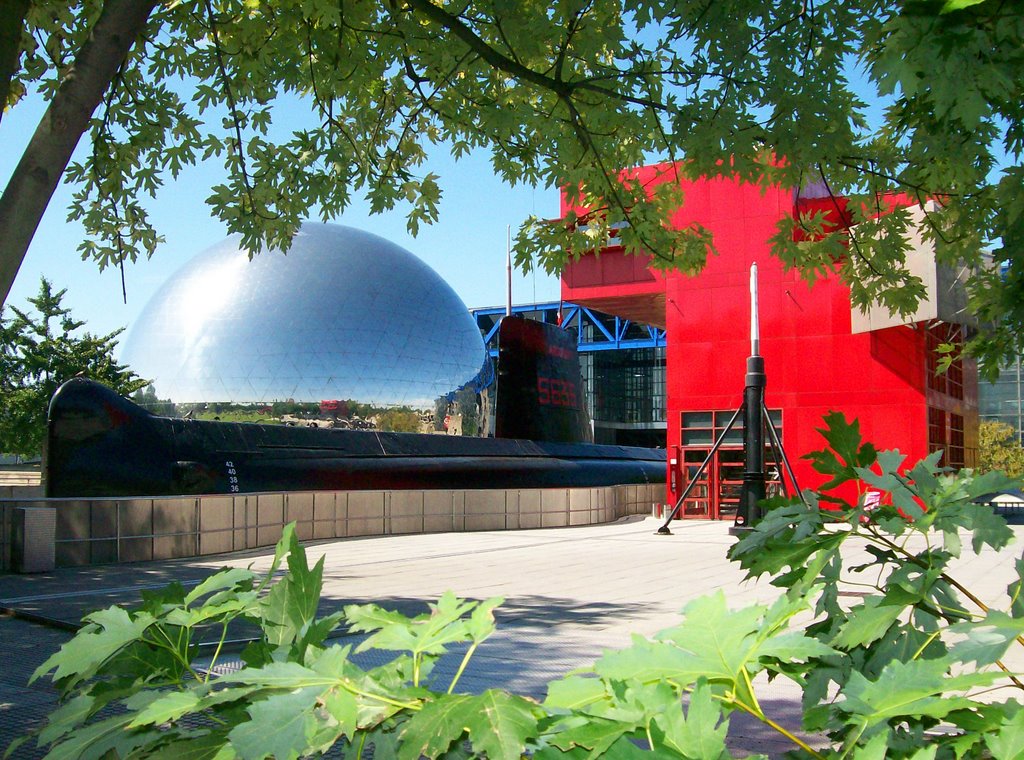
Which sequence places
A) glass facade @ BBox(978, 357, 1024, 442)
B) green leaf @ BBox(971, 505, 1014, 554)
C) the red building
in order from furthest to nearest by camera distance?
glass facade @ BBox(978, 357, 1024, 442) → the red building → green leaf @ BBox(971, 505, 1014, 554)

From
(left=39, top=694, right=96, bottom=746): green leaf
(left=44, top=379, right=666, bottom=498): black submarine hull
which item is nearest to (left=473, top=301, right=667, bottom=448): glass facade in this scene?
(left=44, top=379, right=666, bottom=498): black submarine hull

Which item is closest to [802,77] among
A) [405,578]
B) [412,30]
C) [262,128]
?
[412,30]

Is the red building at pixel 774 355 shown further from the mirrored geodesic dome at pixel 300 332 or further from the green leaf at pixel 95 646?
the green leaf at pixel 95 646

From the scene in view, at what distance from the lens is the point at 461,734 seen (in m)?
1.03

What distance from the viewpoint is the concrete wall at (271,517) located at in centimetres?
1330

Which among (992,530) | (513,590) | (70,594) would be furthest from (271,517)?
(992,530)

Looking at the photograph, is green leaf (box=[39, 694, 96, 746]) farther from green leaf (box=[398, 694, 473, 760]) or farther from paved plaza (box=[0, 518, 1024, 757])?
paved plaza (box=[0, 518, 1024, 757])

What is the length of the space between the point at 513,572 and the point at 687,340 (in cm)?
1629

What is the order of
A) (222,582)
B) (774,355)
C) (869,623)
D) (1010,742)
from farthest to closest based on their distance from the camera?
(774,355), (222,582), (869,623), (1010,742)

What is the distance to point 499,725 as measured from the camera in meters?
1.01

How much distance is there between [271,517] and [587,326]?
60.4m

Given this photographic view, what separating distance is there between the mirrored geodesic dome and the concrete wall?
27.4 feet

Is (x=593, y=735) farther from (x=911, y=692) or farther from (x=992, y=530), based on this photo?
(x=992, y=530)

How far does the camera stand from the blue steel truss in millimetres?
65188
